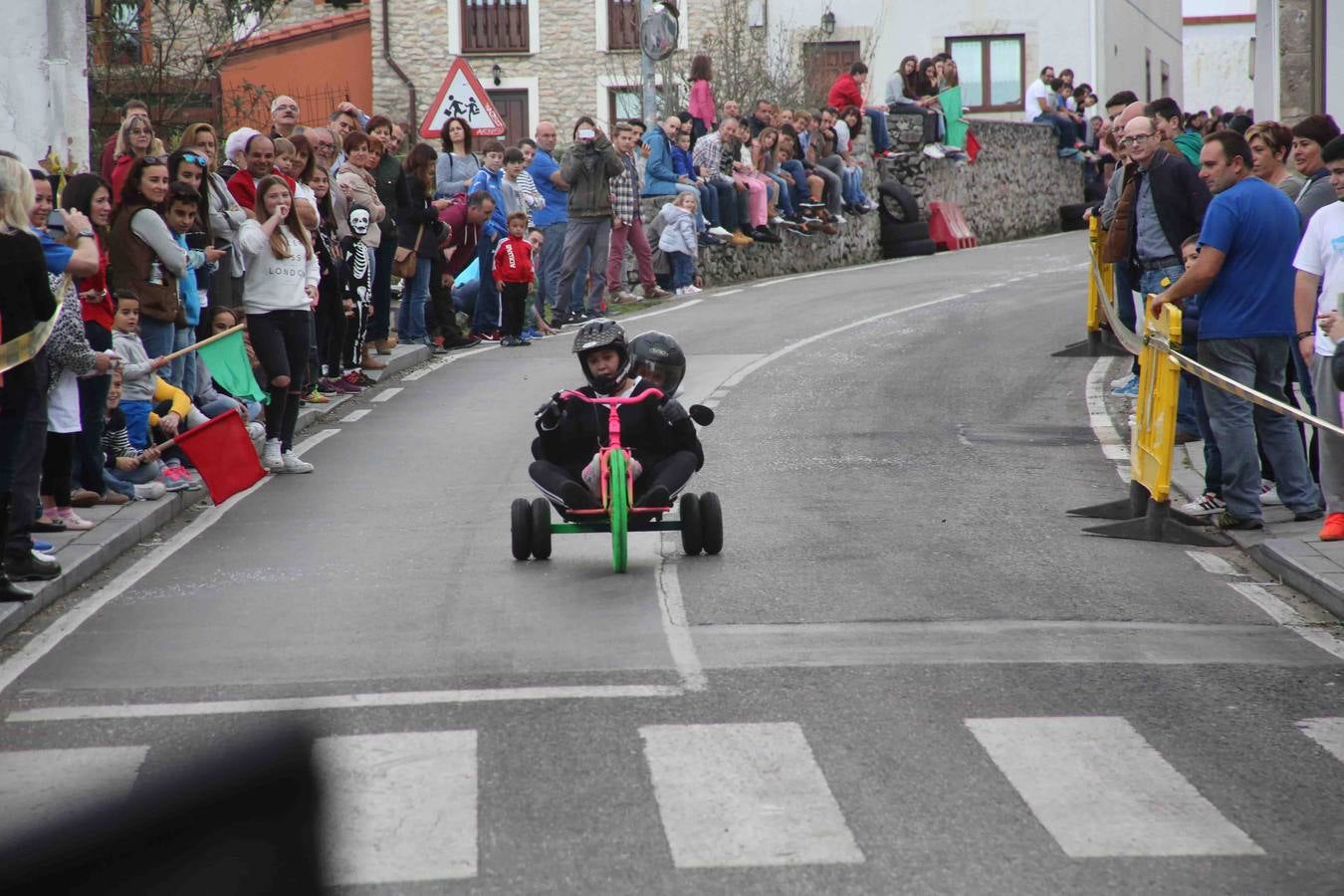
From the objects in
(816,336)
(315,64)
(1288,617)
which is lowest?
(1288,617)

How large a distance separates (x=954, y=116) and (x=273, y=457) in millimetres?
25710

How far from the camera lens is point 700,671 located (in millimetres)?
7328

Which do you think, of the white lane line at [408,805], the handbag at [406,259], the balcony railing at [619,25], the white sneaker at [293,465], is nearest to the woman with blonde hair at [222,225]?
the white sneaker at [293,465]

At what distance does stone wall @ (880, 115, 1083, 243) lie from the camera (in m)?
35.3

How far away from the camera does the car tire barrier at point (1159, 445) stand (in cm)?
1066

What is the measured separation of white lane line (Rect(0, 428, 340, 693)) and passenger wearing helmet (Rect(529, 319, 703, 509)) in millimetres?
2162

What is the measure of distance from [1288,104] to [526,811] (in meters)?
16.9

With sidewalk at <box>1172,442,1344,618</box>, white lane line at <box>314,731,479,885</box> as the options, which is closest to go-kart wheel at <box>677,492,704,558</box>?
sidewalk at <box>1172,442,1344,618</box>

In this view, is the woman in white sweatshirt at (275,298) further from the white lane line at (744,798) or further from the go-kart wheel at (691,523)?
the white lane line at (744,798)

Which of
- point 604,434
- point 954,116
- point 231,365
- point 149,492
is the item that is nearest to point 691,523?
point 604,434

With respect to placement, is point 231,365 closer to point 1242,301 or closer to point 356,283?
point 356,283

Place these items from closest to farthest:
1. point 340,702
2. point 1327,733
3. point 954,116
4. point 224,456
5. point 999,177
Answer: point 1327,733 → point 340,702 → point 224,456 → point 954,116 → point 999,177

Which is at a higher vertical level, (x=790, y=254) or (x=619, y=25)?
(x=619, y=25)

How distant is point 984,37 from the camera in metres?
46.1
